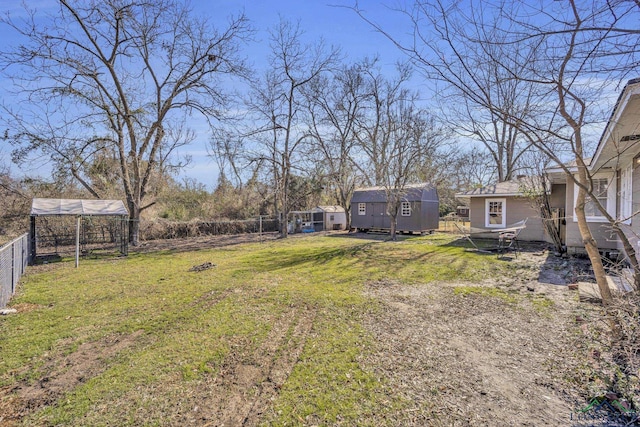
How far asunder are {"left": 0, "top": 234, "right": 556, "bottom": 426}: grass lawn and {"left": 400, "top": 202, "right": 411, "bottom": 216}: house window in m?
9.46

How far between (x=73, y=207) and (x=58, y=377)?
9635 mm

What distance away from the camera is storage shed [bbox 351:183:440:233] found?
16.7 meters

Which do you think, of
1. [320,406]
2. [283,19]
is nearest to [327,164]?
[283,19]

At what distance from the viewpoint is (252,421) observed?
7.93ft

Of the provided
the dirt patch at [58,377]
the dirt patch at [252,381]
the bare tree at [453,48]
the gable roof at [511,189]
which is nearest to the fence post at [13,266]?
the dirt patch at [58,377]

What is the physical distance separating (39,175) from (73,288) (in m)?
10.9

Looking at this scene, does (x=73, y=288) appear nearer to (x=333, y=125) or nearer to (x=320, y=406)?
(x=320, y=406)

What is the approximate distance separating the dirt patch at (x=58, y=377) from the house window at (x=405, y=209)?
1489 centimetres

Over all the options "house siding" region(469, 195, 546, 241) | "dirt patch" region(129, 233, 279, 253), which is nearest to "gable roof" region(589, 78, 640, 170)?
"house siding" region(469, 195, 546, 241)

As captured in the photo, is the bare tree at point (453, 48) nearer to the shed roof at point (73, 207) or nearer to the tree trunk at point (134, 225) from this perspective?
the shed roof at point (73, 207)

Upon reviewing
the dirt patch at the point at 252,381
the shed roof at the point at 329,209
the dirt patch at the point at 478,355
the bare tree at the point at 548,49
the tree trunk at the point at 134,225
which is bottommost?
the dirt patch at the point at 252,381

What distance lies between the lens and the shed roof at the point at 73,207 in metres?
10.1

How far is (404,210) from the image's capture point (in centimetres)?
1719

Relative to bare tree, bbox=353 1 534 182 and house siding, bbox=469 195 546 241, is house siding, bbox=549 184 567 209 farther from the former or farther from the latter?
bare tree, bbox=353 1 534 182
